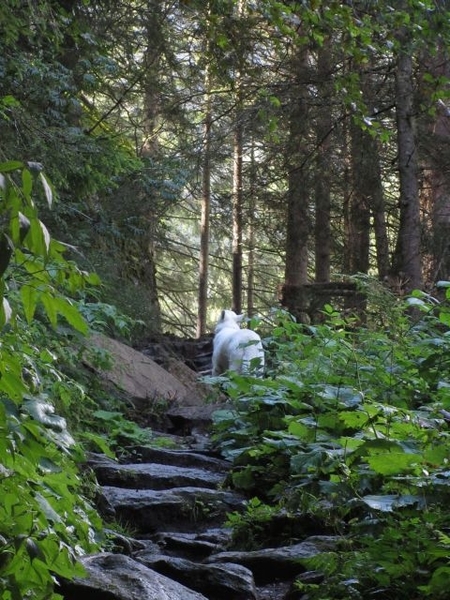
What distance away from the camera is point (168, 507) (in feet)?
19.6

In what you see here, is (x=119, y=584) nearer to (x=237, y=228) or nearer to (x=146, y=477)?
(x=146, y=477)

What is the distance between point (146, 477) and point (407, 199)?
8330 millimetres

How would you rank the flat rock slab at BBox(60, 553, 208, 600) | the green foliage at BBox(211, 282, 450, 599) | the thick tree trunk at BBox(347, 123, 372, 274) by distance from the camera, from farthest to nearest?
the thick tree trunk at BBox(347, 123, 372, 274) → the green foliage at BBox(211, 282, 450, 599) → the flat rock slab at BBox(60, 553, 208, 600)

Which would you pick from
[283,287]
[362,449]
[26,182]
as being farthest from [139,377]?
[26,182]

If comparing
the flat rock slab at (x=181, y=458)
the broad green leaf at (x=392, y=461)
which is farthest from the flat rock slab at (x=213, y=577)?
the flat rock slab at (x=181, y=458)

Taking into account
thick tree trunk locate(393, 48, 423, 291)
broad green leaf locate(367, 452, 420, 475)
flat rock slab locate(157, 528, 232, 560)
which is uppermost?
thick tree trunk locate(393, 48, 423, 291)

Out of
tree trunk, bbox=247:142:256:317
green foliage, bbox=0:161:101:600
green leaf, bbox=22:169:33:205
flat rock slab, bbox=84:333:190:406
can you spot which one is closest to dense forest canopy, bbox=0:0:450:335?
tree trunk, bbox=247:142:256:317

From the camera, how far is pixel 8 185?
5.74ft

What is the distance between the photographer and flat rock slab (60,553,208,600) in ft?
11.3

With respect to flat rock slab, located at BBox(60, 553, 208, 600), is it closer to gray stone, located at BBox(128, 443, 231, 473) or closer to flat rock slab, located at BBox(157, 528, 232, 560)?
flat rock slab, located at BBox(157, 528, 232, 560)

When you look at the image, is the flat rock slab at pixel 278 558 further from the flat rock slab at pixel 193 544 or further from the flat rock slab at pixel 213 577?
the flat rock slab at pixel 193 544

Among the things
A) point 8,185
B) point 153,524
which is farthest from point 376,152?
point 8,185

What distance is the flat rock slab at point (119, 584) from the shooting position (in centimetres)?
345

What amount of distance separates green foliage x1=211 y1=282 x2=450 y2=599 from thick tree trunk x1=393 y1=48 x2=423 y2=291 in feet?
17.9
